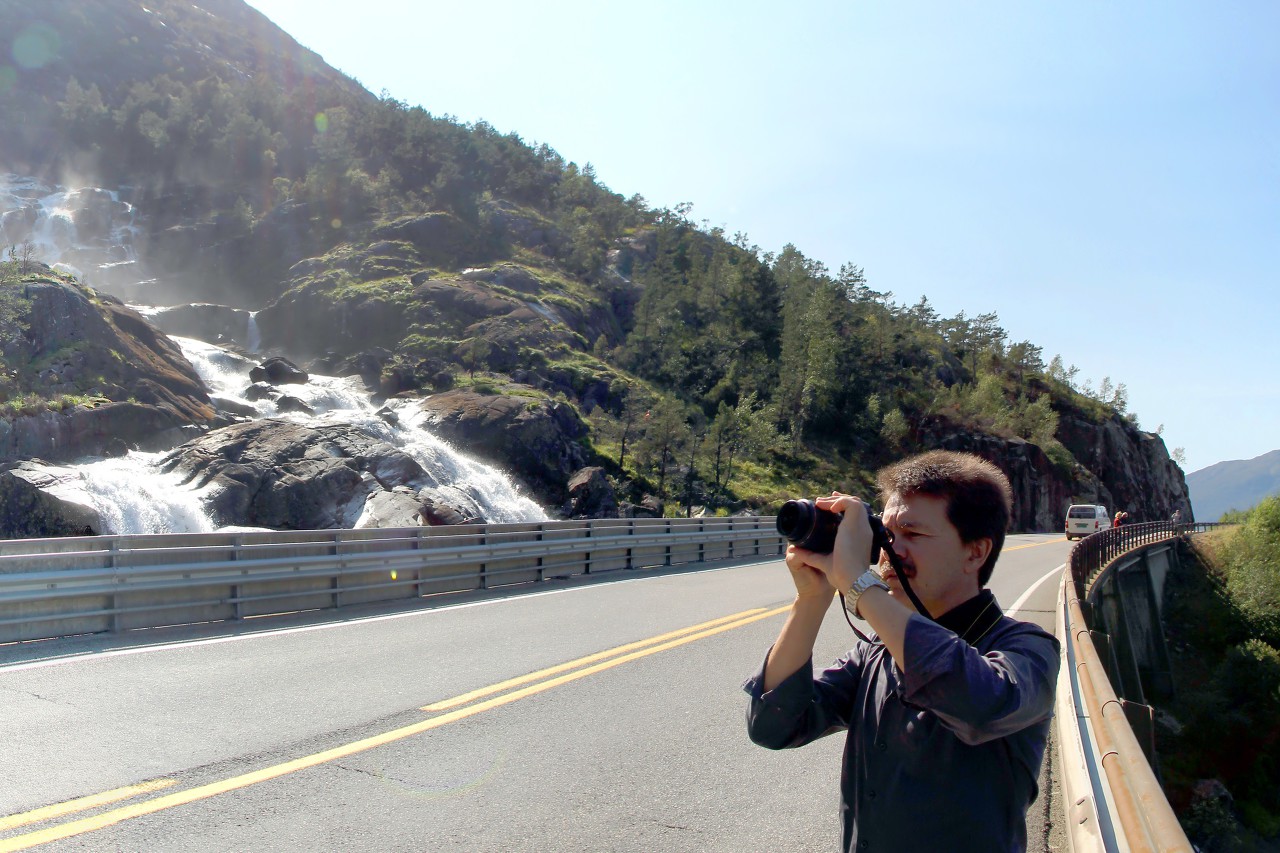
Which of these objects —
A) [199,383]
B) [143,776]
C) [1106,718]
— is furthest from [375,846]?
[199,383]

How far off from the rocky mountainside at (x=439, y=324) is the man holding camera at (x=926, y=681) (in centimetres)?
2642

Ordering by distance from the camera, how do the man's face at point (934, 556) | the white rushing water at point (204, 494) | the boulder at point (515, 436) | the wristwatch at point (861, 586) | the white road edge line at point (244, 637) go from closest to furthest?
the wristwatch at point (861, 586) < the man's face at point (934, 556) < the white road edge line at point (244, 637) < the white rushing water at point (204, 494) < the boulder at point (515, 436)

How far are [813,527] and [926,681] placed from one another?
43 cm

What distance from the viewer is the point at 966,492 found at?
2.35 metres

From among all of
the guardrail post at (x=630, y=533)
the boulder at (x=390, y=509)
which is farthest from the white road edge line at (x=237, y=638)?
the boulder at (x=390, y=509)

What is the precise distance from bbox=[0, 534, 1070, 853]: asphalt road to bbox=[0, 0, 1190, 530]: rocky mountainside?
19.3 m

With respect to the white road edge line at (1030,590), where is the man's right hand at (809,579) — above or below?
above

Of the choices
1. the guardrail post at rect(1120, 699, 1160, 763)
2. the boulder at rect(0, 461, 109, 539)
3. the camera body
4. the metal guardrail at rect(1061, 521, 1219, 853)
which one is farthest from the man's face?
the boulder at rect(0, 461, 109, 539)

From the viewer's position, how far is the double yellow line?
4.34 metres

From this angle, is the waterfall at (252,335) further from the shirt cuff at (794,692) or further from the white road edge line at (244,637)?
the shirt cuff at (794,692)

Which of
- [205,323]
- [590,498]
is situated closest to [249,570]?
[590,498]

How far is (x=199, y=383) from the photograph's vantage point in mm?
39844

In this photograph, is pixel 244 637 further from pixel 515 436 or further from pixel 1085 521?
pixel 1085 521

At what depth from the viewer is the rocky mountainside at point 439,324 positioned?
34844 millimetres
